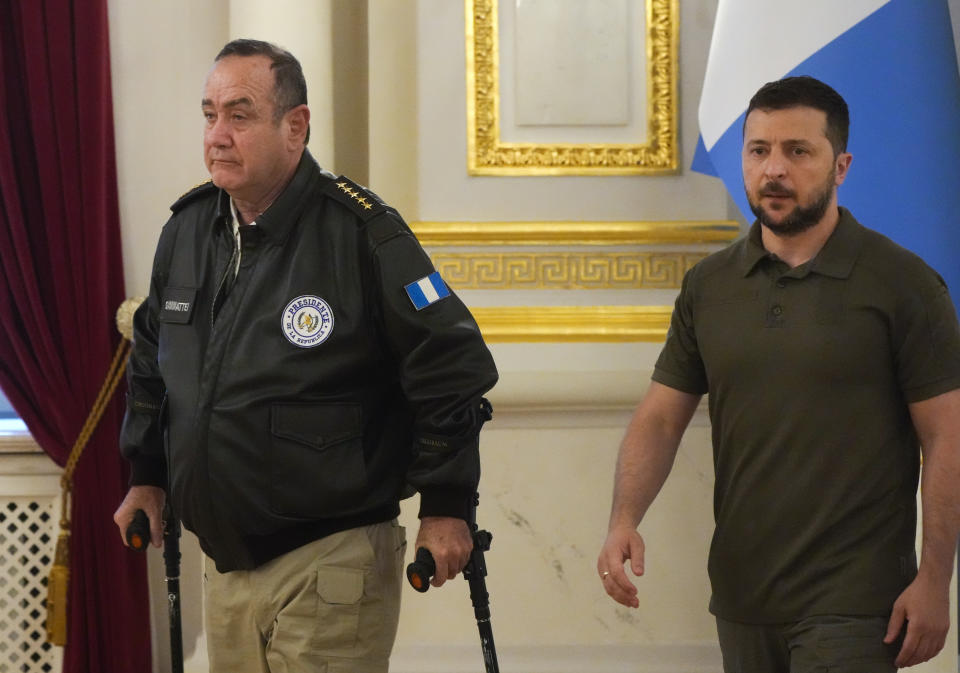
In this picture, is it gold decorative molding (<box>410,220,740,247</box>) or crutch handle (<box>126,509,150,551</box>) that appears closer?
crutch handle (<box>126,509,150,551</box>)

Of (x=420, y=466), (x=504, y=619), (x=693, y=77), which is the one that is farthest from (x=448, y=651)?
(x=693, y=77)

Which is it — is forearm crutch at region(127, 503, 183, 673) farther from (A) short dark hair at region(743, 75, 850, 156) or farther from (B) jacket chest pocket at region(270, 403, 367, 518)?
(A) short dark hair at region(743, 75, 850, 156)

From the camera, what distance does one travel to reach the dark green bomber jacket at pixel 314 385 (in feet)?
6.15

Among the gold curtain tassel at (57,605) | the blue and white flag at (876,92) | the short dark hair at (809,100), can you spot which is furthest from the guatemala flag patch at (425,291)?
the gold curtain tassel at (57,605)

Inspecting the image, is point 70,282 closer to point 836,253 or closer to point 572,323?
point 572,323

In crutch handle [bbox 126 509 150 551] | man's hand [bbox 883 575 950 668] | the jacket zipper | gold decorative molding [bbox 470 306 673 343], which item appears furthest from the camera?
gold decorative molding [bbox 470 306 673 343]

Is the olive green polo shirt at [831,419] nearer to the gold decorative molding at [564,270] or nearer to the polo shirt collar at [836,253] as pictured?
the polo shirt collar at [836,253]

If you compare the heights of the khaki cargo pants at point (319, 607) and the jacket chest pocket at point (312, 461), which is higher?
the jacket chest pocket at point (312, 461)

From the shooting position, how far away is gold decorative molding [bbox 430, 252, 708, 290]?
3.31 meters

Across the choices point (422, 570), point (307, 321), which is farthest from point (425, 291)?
point (422, 570)

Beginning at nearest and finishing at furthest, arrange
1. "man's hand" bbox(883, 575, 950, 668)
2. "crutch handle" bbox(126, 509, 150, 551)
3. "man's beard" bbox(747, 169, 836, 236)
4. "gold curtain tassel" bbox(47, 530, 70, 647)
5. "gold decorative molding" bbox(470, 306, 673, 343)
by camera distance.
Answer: "man's hand" bbox(883, 575, 950, 668)
"man's beard" bbox(747, 169, 836, 236)
"crutch handle" bbox(126, 509, 150, 551)
"gold decorative molding" bbox(470, 306, 673, 343)
"gold curtain tassel" bbox(47, 530, 70, 647)

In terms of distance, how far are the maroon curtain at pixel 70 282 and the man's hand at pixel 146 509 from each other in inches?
58.3

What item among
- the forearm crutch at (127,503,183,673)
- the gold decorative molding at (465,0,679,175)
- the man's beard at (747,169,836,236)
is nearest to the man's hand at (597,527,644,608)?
the man's beard at (747,169,836,236)

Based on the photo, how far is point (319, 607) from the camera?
1.88m
